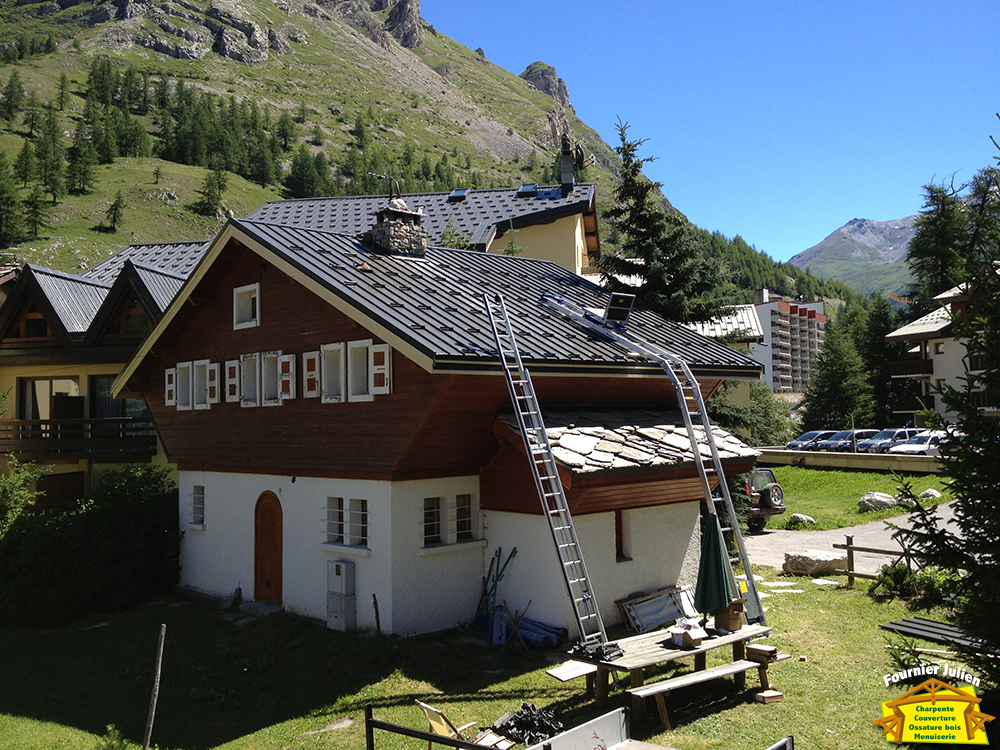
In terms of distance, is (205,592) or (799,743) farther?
(205,592)

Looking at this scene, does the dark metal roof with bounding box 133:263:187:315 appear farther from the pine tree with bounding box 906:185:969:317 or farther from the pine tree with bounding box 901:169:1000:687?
the pine tree with bounding box 906:185:969:317

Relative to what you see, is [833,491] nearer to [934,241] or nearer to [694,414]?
[694,414]

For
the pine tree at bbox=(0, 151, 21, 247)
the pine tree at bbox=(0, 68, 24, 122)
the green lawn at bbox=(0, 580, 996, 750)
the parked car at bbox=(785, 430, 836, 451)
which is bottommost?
the green lawn at bbox=(0, 580, 996, 750)

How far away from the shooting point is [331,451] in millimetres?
16844

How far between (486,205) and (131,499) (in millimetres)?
18353

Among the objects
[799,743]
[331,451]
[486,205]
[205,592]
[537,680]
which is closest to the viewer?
[799,743]

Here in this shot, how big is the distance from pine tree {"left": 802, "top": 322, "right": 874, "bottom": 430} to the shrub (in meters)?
52.6

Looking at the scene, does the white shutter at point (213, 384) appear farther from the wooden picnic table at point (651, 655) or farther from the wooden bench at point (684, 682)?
the wooden bench at point (684, 682)

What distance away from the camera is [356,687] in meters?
13.3

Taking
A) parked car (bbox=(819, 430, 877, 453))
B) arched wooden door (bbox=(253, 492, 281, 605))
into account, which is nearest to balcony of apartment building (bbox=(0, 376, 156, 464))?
arched wooden door (bbox=(253, 492, 281, 605))

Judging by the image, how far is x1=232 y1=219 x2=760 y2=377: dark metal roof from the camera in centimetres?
1453

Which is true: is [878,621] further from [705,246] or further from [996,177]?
[705,246]

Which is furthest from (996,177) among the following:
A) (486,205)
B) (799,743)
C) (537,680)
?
Answer: (486,205)

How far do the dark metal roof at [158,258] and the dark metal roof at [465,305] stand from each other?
15.3m
